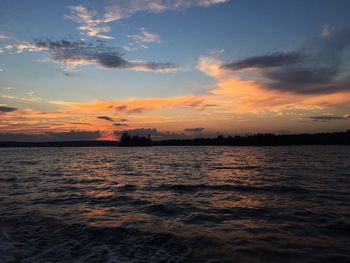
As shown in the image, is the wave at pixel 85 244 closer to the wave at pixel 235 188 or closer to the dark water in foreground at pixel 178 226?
the dark water in foreground at pixel 178 226

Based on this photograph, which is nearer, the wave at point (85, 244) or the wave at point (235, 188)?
the wave at point (85, 244)

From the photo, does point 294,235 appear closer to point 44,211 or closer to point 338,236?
point 338,236

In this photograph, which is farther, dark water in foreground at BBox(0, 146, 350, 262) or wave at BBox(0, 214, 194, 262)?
dark water in foreground at BBox(0, 146, 350, 262)

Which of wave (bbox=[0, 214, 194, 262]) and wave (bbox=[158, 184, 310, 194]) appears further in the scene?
wave (bbox=[158, 184, 310, 194])

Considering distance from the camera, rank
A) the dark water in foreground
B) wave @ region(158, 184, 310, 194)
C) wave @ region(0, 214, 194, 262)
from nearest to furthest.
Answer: wave @ region(0, 214, 194, 262)
the dark water in foreground
wave @ region(158, 184, 310, 194)

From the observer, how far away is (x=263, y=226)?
13859 millimetres

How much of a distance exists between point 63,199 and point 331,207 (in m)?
17.5

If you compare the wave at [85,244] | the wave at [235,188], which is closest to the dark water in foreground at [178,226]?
the wave at [85,244]

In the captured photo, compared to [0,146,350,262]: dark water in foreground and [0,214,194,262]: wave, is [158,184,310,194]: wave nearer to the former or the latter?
[0,146,350,262]: dark water in foreground

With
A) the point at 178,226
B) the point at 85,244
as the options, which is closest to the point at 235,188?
the point at 178,226

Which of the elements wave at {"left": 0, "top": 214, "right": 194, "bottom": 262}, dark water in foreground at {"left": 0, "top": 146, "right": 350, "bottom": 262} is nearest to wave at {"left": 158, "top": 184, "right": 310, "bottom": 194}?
dark water in foreground at {"left": 0, "top": 146, "right": 350, "bottom": 262}

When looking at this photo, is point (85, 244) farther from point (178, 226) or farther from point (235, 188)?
point (235, 188)

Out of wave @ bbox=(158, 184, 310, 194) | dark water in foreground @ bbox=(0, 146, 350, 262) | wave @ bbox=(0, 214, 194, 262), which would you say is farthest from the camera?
wave @ bbox=(158, 184, 310, 194)

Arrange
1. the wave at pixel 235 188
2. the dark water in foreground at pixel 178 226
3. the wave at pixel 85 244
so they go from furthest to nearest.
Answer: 1. the wave at pixel 235 188
2. the dark water in foreground at pixel 178 226
3. the wave at pixel 85 244
